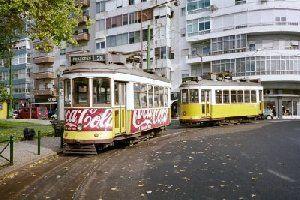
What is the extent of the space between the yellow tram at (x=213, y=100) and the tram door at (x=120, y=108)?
14599mm

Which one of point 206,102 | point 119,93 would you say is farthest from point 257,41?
point 119,93

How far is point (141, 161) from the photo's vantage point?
1464 cm

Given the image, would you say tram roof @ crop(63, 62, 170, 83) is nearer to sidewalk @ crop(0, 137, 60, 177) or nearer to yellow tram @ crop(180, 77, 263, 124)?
sidewalk @ crop(0, 137, 60, 177)

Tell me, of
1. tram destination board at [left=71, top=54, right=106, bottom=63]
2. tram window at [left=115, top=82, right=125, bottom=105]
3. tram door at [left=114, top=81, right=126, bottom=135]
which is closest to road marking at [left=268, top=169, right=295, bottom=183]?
tram door at [left=114, top=81, right=126, bottom=135]

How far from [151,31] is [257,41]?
47.4ft

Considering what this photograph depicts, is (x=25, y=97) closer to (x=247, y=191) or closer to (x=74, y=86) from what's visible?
(x=74, y=86)

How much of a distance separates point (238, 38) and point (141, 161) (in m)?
43.4

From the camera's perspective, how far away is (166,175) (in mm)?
11812

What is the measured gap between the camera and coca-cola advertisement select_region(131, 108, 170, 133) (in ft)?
63.4

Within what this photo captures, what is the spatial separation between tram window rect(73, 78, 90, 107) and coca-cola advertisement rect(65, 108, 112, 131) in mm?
318

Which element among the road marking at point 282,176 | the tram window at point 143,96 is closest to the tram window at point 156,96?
the tram window at point 143,96

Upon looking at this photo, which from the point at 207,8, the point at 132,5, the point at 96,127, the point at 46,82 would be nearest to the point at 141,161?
the point at 96,127

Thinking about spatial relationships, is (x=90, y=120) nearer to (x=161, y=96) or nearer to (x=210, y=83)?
(x=161, y=96)

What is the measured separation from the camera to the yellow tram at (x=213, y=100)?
32.2 metres
